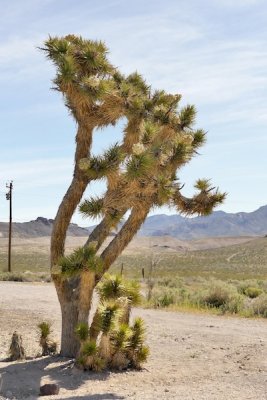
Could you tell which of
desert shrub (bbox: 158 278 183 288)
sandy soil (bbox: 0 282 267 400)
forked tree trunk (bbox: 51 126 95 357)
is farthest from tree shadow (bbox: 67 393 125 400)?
desert shrub (bbox: 158 278 183 288)

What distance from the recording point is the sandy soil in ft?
28.5

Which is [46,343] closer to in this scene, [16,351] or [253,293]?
[16,351]

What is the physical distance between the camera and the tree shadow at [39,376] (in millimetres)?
8695

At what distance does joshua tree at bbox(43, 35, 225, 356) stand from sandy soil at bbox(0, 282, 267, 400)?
1.07 meters

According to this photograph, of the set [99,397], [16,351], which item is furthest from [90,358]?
[16,351]

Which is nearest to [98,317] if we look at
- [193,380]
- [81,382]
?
[81,382]

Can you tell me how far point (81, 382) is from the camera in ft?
30.4

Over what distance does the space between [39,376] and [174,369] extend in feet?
7.34

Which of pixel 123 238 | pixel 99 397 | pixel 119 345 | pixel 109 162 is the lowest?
A: pixel 99 397

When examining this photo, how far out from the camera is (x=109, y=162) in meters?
9.33

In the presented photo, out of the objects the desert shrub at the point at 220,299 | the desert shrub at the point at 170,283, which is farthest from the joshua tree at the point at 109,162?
the desert shrub at the point at 170,283

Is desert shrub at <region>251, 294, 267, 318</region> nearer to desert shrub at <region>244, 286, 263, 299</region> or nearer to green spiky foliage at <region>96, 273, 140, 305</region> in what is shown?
desert shrub at <region>244, 286, 263, 299</region>

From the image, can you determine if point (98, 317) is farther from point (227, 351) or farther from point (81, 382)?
point (227, 351)

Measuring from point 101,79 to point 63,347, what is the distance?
4.53 metres
